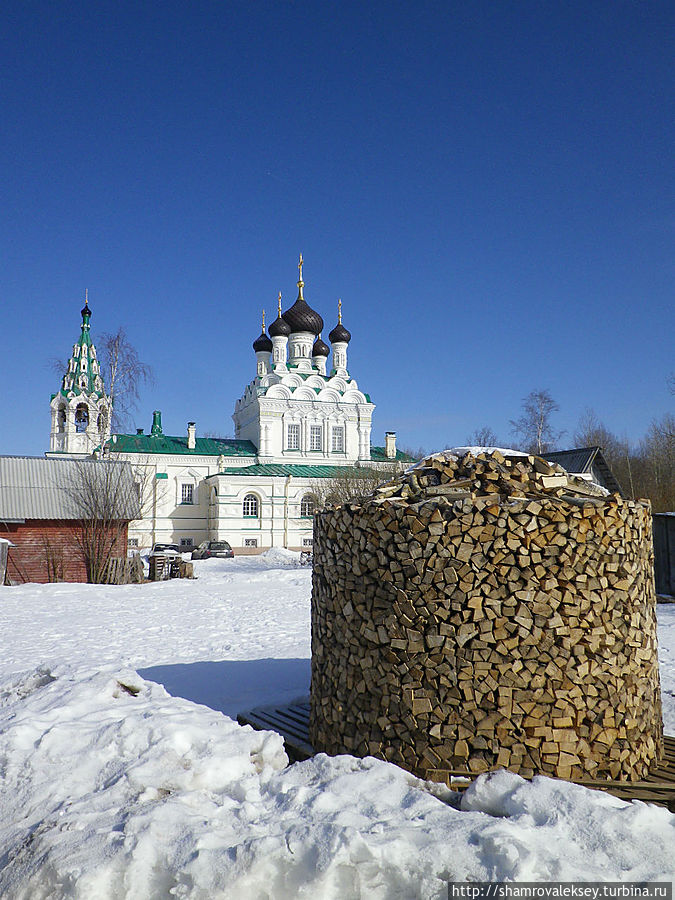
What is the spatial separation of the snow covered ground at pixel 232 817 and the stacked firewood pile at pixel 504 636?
37 cm

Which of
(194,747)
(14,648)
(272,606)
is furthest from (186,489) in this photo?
(194,747)

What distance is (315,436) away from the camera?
40094 millimetres

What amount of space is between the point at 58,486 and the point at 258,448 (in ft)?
65.8

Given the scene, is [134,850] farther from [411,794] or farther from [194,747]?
[411,794]

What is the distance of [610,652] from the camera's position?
12.3 ft

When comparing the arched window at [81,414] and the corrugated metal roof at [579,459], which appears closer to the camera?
the corrugated metal roof at [579,459]

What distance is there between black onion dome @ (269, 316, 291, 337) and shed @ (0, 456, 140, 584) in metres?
24.4

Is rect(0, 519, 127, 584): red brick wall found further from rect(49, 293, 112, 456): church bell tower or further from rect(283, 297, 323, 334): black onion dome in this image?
rect(283, 297, 323, 334): black onion dome

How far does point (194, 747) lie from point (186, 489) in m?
33.8

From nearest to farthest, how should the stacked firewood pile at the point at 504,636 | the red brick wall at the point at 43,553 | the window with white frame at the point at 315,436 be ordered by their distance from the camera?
the stacked firewood pile at the point at 504,636
the red brick wall at the point at 43,553
the window with white frame at the point at 315,436

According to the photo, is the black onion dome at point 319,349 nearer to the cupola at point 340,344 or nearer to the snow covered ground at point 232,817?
the cupola at point 340,344

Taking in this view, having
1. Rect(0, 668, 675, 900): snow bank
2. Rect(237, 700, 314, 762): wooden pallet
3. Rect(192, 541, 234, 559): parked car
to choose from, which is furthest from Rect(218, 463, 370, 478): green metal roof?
Rect(0, 668, 675, 900): snow bank

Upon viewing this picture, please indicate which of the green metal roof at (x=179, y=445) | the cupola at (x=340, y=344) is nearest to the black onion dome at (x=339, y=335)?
the cupola at (x=340, y=344)

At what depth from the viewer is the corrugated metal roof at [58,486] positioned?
18.1 metres
